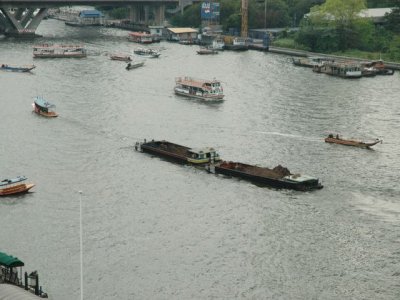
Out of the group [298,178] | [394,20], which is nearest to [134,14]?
[394,20]

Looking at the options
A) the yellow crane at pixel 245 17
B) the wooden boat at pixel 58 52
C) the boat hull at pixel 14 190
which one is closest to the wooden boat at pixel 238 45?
the yellow crane at pixel 245 17

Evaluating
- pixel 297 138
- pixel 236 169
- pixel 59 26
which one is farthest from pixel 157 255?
pixel 59 26

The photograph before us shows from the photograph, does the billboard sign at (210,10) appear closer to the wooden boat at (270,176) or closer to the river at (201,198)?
Result: the river at (201,198)

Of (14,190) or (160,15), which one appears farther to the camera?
(160,15)

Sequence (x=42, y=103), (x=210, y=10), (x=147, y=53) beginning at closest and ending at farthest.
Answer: (x=42, y=103), (x=147, y=53), (x=210, y=10)

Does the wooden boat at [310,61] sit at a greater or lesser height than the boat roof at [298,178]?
greater

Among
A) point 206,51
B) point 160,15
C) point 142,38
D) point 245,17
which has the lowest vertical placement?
point 206,51

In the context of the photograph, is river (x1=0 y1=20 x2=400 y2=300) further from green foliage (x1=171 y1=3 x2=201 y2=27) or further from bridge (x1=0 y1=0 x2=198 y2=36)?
green foliage (x1=171 y1=3 x2=201 y2=27)

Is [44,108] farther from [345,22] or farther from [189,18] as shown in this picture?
[189,18]
